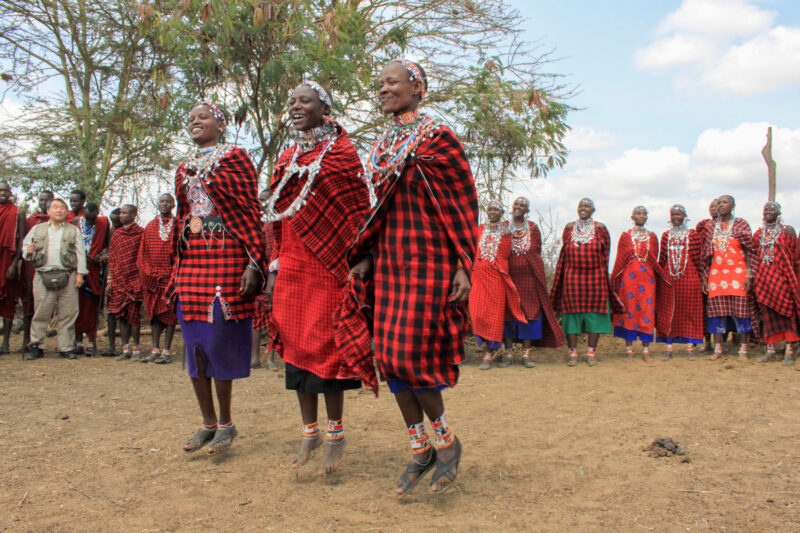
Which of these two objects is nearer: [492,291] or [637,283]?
[492,291]

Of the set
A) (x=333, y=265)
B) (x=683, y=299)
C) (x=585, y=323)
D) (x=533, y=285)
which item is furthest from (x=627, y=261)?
(x=333, y=265)

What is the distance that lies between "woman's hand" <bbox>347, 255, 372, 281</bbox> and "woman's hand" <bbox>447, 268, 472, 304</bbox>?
1.60ft

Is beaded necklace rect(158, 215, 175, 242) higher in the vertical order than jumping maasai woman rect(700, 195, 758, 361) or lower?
higher

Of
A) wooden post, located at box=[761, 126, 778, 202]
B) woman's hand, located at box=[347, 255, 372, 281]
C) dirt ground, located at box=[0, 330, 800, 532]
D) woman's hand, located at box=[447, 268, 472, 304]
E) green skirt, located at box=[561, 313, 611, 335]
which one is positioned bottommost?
dirt ground, located at box=[0, 330, 800, 532]

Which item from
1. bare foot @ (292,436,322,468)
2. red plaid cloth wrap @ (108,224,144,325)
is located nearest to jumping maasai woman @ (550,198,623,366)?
bare foot @ (292,436,322,468)

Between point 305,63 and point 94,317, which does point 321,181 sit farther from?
point 94,317

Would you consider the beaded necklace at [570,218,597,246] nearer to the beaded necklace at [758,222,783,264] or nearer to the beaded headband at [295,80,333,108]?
the beaded necklace at [758,222,783,264]

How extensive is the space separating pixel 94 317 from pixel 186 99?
134 inches

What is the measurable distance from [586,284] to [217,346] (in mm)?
5591

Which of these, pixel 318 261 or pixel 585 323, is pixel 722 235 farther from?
pixel 318 261

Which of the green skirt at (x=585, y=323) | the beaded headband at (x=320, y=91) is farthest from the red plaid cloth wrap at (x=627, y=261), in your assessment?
the beaded headband at (x=320, y=91)

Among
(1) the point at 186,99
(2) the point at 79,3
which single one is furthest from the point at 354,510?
(2) the point at 79,3

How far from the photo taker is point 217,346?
3.63 metres

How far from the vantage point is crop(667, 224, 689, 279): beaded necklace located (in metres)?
8.16
